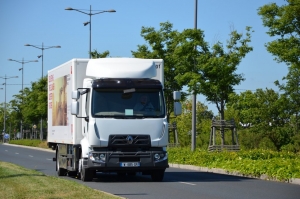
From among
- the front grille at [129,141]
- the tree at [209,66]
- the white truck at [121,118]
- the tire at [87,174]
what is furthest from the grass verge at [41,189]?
the tree at [209,66]

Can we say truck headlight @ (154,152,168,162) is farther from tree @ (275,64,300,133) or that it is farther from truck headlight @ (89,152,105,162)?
tree @ (275,64,300,133)

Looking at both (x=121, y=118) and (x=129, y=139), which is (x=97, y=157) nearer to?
(x=129, y=139)

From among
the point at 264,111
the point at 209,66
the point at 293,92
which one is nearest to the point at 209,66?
the point at 209,66

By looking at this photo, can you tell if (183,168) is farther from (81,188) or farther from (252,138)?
(252,138)

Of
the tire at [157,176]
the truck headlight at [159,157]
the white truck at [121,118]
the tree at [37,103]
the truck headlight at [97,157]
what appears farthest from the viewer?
the tree at [37,103]

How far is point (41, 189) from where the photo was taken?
1748 centimetres

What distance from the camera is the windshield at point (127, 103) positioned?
846 inches

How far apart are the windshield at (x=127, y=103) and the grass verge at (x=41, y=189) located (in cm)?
256

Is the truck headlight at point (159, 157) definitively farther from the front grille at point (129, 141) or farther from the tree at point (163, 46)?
the tree at point (163, 46)

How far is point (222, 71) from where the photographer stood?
36344 mm

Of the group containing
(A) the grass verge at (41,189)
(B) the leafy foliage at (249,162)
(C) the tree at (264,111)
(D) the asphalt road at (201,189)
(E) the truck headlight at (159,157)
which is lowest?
(D) the asphalt road at (201,189)

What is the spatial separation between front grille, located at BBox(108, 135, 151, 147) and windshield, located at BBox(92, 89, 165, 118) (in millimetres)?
620

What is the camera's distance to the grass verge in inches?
621

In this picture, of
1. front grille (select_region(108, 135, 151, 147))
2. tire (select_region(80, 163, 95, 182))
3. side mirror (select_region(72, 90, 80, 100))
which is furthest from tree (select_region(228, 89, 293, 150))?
side mirror (select_region(72, 90, 80, 100))
